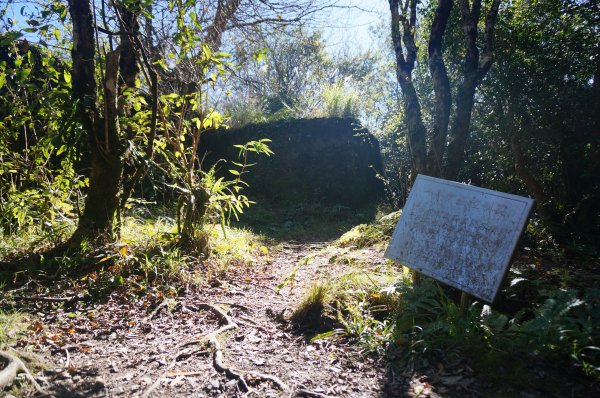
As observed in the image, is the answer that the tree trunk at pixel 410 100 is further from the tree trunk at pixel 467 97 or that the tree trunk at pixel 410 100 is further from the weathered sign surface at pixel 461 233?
the weathered sign surface at pixel 461 233

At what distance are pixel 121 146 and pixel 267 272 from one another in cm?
203

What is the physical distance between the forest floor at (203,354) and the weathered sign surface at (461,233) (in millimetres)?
550

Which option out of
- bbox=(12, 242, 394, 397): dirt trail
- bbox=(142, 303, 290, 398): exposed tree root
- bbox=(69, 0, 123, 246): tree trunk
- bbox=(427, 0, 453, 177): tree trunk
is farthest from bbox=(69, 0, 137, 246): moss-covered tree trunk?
bbox=(427, 0, 453, 177): tree trunk

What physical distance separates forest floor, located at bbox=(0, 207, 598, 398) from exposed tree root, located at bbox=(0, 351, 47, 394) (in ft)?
0.18

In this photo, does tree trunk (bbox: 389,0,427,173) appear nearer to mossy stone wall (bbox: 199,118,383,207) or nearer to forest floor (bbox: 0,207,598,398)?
forest floor (bbox: 0,207,598,398)

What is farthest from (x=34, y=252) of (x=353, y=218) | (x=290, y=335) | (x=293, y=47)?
(x=293, y=47)

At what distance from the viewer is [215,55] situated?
398cm

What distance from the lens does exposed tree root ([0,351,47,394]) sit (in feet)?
7.15

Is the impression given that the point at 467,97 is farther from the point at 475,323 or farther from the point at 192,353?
the point at 192,353

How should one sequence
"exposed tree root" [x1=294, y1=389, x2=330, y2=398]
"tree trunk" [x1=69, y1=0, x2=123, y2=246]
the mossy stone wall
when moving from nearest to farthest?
1. "exposed tree root" [x1=294, y1=389, x2=330, y2=398]
2. "tree trunk" [x1=69, y1=0, x2=123, y2=246]
3. the mossy stone wall

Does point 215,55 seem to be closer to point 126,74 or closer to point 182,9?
point 182,9

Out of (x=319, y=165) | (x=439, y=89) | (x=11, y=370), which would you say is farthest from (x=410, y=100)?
→ (x=319, y=165)

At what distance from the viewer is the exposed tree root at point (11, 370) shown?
218 centimetres

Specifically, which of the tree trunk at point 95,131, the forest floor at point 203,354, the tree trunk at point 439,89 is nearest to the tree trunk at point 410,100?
the tree trunk at point 439,89
